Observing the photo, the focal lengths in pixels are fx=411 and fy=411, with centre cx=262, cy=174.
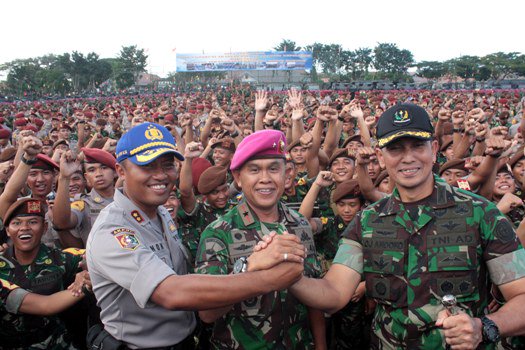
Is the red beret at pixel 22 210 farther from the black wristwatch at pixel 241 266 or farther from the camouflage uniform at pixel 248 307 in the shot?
the black wristwatch at pixel 241 266

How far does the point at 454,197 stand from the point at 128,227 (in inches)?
61.0

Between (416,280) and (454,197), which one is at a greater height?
(454,197)

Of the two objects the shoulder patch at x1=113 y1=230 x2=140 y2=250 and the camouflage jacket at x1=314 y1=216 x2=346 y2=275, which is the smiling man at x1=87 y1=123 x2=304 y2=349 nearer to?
the shoulder patch at x1=113 y1=230 x2=140 y2=250

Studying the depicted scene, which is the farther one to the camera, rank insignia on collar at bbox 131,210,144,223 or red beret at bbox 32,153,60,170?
red beret at bbox 32,153,60,170

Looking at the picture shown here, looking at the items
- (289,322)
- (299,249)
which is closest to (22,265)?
(289,322)

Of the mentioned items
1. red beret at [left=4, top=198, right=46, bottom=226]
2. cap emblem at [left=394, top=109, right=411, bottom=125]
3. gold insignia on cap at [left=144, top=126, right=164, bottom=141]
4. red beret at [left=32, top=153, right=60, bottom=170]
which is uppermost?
cap emblem at [left=394, top=109, right=411, bottom=125]

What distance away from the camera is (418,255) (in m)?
1.93

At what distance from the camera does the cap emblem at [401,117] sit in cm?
201

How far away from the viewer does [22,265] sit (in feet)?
9.57

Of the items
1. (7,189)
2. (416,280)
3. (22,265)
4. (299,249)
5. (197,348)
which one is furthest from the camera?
(7,189)

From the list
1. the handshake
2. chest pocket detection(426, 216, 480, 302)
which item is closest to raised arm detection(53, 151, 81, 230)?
the handshake

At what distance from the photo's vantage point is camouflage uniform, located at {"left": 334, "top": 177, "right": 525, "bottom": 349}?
1840 mm

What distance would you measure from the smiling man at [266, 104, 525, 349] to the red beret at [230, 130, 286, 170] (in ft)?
1.73

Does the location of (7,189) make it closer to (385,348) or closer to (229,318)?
(229,318)
